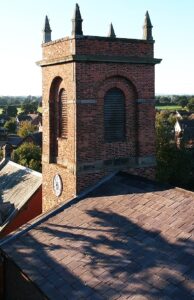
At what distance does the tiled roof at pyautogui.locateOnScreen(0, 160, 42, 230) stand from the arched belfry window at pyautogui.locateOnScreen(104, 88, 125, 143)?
A: 7657 mm

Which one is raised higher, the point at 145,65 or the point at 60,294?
the point at 145,65

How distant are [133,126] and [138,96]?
3.38ft

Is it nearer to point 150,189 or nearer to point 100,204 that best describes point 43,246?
point 100,204

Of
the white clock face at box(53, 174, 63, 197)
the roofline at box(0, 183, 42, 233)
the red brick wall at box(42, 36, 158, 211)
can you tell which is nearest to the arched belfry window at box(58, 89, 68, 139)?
the red brick wall at box(42, 36, 158, 211)

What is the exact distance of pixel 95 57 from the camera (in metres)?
12.5

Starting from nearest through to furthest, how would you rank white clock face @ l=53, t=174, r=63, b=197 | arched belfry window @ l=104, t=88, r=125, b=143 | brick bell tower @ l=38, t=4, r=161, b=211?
→ brick bell tower @ l=38, t=4, r=161, b=211, arched belfry window @ l=104, t=88, r=125, b=143, white clock face @ l=53, t=174, r=63, b=197

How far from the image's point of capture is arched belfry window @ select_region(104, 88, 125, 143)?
520 inches

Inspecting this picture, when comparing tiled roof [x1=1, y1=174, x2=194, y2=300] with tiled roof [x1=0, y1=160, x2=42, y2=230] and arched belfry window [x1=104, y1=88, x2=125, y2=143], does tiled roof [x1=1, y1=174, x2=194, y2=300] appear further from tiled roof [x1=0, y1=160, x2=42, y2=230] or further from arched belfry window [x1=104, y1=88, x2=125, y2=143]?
tiled roof [x1=0, y1=160, x2=42, y2=230]

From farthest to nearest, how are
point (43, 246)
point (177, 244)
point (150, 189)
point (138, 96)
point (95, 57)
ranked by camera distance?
point (138, 96) < point (95, 57) < point (150, 189) < point (43, 246) < point (177, 244)

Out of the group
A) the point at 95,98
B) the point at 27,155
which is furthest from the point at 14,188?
the point at 27,155

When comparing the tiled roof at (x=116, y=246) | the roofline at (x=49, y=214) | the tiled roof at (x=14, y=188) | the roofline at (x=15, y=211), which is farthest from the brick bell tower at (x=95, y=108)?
the tiled roof at (x=14, y=188)

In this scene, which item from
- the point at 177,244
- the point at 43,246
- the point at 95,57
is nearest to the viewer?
the point at 177,244

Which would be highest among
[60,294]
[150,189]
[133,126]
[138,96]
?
[138,96]

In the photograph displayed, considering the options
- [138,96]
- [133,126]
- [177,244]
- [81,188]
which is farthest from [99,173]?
[177,244]
